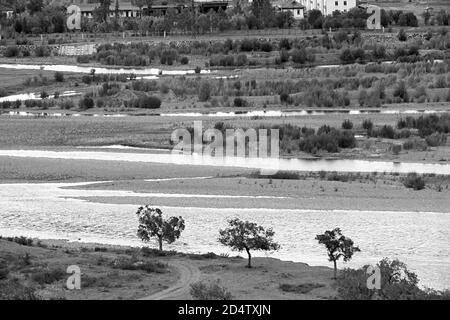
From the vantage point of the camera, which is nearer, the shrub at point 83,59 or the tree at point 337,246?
the tree at point 337,246

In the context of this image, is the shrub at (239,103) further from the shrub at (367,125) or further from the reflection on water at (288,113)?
Result: the shrub at (367,125)

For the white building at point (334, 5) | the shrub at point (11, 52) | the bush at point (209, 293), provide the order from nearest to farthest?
the bush at point (209, 293) < the shrub at point (11, 52) < the white building at point (334, 5)

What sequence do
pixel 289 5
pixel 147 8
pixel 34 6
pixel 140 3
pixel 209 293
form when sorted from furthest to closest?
pixel 34 6
pixel 147 8
pixel 140 3
pixel 289 5
pixel 209 293

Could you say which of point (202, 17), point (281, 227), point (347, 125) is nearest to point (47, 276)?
point (281, 227)

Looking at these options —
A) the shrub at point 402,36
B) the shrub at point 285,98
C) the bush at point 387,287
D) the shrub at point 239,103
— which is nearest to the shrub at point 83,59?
the shrub at point 402,36

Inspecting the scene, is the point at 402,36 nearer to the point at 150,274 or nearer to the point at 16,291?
the point at 150,274

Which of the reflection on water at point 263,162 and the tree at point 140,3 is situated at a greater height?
the tree at point 140,3

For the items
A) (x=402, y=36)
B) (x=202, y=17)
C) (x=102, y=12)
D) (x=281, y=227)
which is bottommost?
(x=281, y=227)
